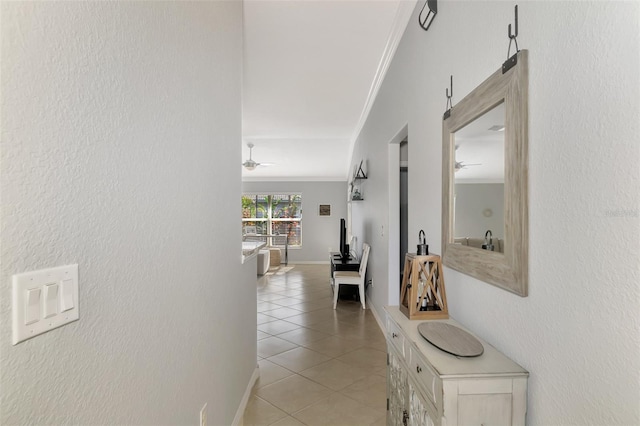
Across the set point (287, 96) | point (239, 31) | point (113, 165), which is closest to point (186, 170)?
point (113, 165)

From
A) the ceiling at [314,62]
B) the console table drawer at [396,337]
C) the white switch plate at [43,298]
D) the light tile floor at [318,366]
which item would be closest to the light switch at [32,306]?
the white switch plate at [43,298]

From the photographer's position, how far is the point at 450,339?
1222 mm

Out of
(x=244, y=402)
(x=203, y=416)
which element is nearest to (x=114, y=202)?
(x=203, y=416)

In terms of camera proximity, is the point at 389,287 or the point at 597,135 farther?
the point at 389,287

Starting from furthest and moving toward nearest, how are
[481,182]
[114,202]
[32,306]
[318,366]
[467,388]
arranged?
[318,366] → [481,182] → [467,388] → [114,202] → [32,306]

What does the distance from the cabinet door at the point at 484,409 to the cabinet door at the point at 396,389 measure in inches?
15.5

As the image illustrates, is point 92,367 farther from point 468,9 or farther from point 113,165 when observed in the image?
point 468,9

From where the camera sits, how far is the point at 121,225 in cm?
86

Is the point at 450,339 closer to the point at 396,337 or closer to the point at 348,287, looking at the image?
the point at 396,337

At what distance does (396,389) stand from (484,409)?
0.60m

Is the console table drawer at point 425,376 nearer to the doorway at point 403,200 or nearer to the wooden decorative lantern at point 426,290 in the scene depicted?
the wooden decorative lantern at point 426,290

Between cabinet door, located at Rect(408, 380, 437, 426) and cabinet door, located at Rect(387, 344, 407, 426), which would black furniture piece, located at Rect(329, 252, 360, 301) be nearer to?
cabinet door, located at Rect(387, 344, 407, 426)

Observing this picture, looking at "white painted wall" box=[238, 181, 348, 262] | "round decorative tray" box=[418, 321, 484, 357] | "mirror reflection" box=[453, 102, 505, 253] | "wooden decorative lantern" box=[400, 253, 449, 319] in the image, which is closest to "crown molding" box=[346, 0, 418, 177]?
"mirror reflection" box=[453, 102, 505, 253]

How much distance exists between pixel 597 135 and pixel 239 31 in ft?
6.85
